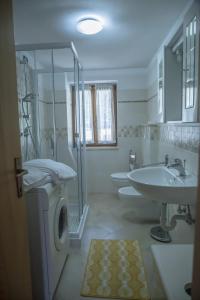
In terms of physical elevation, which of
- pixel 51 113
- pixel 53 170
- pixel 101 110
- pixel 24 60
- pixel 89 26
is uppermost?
pixel 89 26

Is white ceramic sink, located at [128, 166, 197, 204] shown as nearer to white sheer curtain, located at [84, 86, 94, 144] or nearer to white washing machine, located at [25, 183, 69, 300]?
white washing machine, located at [25, 183, 69, 300]

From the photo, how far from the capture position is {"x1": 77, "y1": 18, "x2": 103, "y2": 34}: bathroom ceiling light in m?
1.90

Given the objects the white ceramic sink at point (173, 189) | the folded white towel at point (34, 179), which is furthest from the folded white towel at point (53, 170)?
the white ceramic sink at point (173, 189)

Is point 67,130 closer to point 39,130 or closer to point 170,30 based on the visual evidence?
point 39,130

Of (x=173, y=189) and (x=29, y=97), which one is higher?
(x=29, y=97)

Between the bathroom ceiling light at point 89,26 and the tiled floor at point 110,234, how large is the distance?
6.56 ft

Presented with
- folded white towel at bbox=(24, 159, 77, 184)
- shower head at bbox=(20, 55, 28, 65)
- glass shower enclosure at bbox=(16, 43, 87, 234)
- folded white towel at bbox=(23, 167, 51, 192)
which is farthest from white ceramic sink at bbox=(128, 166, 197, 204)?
shower head at bbox=(20, 55, 28, 65)

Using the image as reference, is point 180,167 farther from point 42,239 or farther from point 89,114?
point 89,114

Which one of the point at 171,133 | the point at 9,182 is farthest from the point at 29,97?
the point at 9,182

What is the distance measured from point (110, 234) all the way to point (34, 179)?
4.60 feet

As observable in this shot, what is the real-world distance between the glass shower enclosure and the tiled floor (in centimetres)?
21

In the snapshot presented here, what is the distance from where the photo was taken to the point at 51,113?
284 centimetres

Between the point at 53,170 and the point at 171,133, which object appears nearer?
the point at 53,170

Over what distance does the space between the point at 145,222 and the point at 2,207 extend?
218 cm
